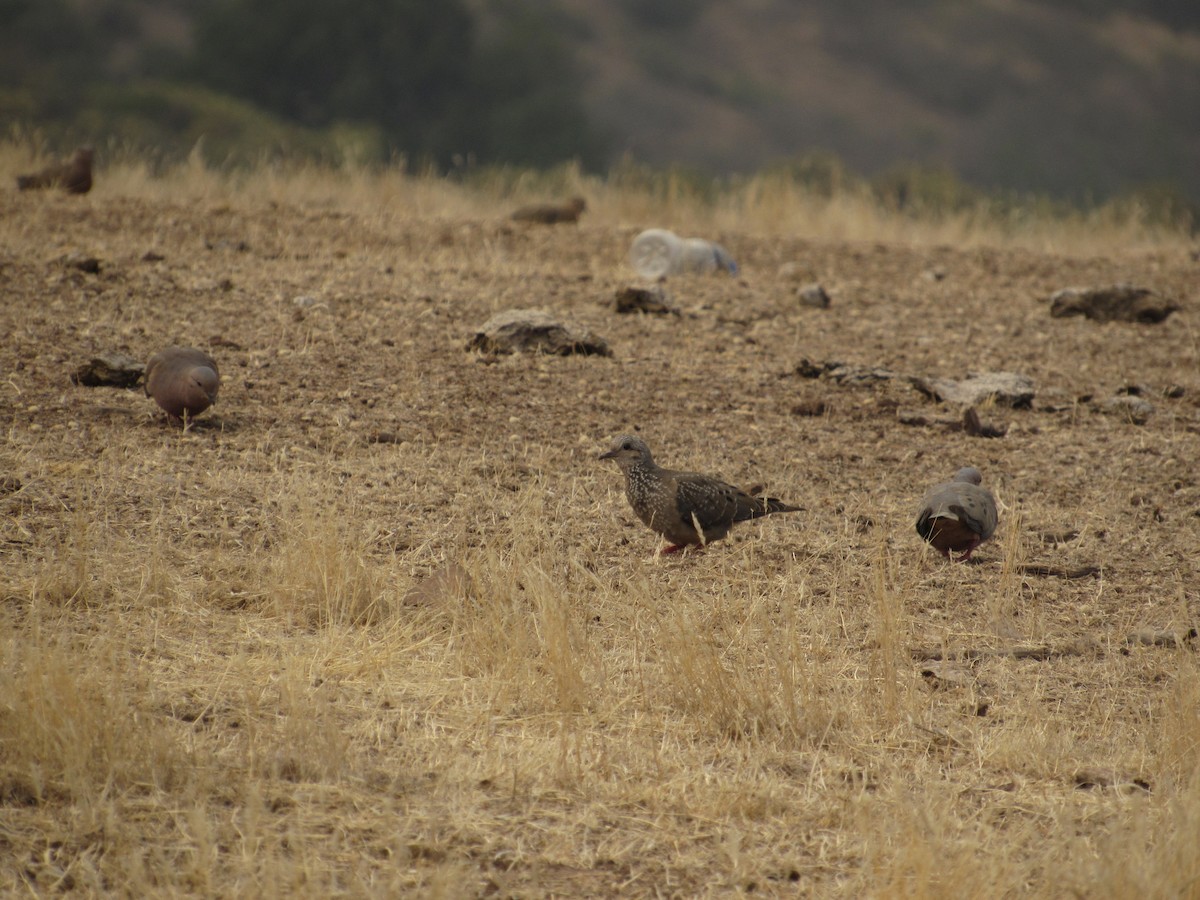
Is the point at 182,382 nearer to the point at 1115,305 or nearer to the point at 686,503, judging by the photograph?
the point at 686,503

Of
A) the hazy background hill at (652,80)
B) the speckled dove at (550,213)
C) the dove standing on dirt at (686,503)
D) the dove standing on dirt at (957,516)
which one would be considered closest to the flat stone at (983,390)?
the dove standing on dirt at (957,516)

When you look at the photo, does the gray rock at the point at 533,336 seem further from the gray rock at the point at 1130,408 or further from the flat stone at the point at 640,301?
the gray rock at the point at 1130,408

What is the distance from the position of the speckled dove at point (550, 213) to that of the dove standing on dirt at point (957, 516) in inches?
296

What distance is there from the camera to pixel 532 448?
6.76 metres

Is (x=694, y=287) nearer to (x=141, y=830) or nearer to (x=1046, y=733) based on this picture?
(x=1046, y=733)

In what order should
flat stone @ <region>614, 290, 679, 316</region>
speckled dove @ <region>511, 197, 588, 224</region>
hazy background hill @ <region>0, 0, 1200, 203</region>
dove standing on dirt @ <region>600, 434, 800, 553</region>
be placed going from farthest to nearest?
1. hazy background hill @ <region>0, 0, 1200, 203</region>
2. speckled dove @ <region>511, 197, 588, 224</region>
3. flat stone @ <region>614, 290, 679, 316</region>
4. dove standing on dirt @ <region>600, 434, 800, 553</region>

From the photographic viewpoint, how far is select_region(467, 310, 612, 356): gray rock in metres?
8.16

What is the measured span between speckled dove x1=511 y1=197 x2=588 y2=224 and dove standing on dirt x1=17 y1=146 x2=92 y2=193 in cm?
391

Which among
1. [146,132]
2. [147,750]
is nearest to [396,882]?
[147,750]

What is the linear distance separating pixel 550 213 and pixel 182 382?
6690 mm

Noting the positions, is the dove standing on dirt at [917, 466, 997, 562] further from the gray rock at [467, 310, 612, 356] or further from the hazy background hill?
the hazy background hill

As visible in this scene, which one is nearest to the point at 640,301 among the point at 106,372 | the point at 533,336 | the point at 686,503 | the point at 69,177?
the point at 533,336

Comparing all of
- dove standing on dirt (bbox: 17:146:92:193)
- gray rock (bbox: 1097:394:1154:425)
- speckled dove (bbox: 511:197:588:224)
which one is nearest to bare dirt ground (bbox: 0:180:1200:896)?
gray rock (bbox: 1097:394:1154:425)

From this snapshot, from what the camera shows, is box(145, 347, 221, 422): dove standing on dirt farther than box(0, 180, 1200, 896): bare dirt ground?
Yes
